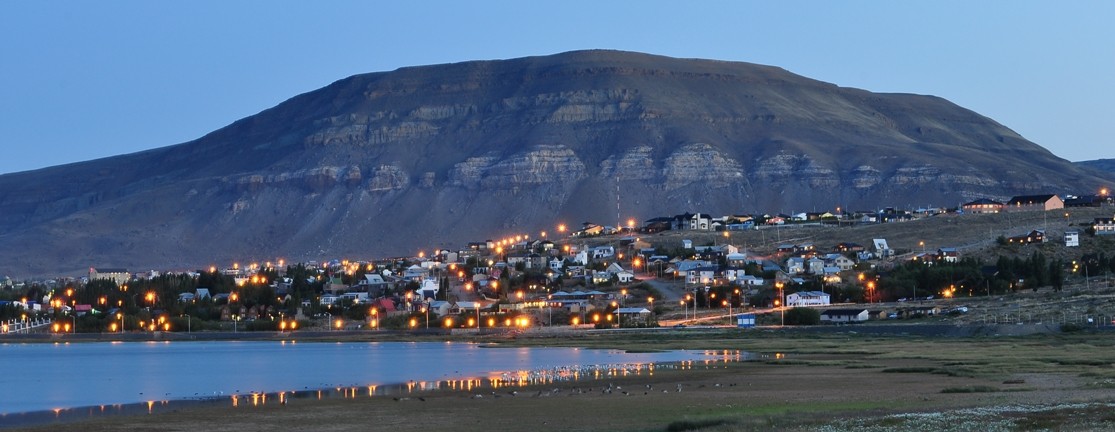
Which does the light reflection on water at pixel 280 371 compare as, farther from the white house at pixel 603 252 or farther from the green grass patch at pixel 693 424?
the white house at pixel 603 252

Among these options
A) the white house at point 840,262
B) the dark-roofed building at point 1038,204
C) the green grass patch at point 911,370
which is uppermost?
the dark-roofed building at point 1038,204

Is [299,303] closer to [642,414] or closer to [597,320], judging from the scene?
[597,320]

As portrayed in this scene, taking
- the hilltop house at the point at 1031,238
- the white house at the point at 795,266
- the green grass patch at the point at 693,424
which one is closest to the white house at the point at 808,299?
the white house at the point at 795,266

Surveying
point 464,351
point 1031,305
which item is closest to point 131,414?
point 464,351

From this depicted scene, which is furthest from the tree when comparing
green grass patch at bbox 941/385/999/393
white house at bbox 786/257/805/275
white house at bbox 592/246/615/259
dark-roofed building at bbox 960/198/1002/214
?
dark-roofed building at bbox 960/198/1002/214

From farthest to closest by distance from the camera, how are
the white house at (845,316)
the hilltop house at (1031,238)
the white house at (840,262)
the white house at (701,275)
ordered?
the hilltop house at (1031,238) < the white house at (840,262) < the white house at (701,275) < the white house at (845,316)

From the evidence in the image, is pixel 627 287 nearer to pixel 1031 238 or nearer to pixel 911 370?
Result: pixel 1031 238
